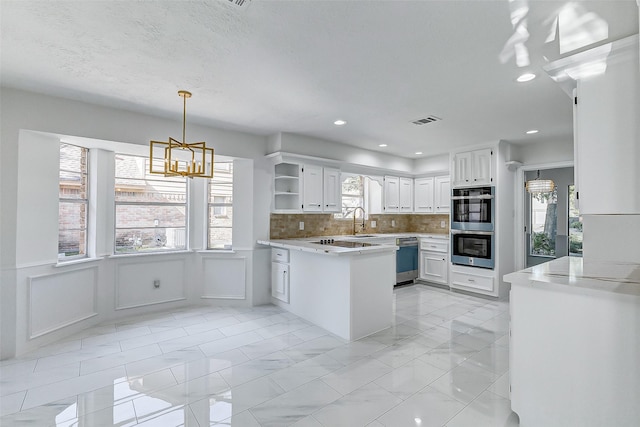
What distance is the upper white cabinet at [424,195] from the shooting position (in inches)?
247

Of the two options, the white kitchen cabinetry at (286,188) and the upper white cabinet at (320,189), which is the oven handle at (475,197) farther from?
the white kitchen cabinetry at (286,188)

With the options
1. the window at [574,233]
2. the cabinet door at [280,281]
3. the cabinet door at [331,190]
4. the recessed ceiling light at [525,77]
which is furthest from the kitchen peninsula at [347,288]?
the window at [574,233]

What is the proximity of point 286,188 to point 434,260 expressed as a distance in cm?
308

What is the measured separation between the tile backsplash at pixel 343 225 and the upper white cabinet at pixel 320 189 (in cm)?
43

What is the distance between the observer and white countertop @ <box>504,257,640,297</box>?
165 cm

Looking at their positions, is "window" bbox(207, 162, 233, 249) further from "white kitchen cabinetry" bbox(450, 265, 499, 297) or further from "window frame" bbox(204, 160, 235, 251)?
"white kitchen cabinetry" bbox(450, 265, 499, 297)

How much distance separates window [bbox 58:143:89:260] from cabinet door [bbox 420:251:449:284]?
5380 mm

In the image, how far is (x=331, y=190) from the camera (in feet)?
16.7

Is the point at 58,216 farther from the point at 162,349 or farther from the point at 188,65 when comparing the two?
the point at 188,65

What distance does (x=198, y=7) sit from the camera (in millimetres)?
1827

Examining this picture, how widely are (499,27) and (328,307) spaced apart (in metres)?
2.96

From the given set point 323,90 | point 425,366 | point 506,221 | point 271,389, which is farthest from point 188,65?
point 506,221

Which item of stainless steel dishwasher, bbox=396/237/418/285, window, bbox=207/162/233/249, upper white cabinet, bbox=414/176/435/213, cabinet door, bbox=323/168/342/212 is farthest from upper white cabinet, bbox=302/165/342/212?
upper white cabinet, bbox=414/176/435/213

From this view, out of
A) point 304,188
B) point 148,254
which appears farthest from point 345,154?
point 148,254
